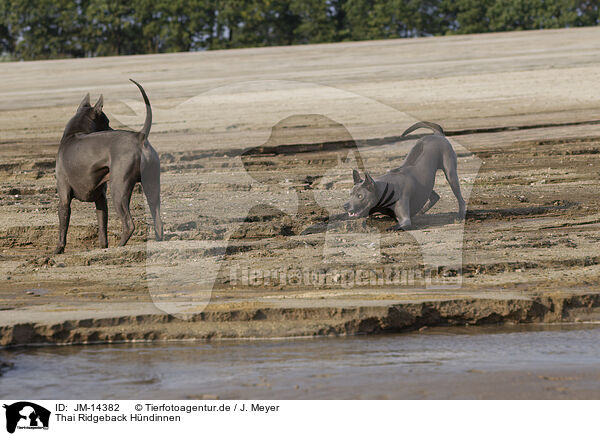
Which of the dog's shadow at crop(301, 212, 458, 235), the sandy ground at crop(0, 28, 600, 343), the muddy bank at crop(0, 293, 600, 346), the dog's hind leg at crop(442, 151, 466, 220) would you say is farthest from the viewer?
the dog's hind leg at crop(442, 151, 466, 220)

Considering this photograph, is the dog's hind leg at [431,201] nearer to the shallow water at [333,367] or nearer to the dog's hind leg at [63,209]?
the dog's hind leg at [63,209]

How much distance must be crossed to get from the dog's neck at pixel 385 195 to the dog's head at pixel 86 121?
9.58ft

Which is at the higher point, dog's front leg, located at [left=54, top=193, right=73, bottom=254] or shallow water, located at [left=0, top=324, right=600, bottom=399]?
dog's front leg, located at [left=54, top=193, right=73, bottom=254]

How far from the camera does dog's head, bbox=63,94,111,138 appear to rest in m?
9.30

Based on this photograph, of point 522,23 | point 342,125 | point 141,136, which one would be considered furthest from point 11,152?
point 522,23

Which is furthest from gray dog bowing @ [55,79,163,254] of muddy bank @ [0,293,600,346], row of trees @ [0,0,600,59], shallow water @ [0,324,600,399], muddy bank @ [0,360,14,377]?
row of trees @ [0,0,600,59]

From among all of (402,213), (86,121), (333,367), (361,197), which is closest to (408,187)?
(402,213)

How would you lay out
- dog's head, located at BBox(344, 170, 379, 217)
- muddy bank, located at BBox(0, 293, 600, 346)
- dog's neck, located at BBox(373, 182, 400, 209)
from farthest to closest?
dog's neck, located at BBox(373, 182, 400, 209) < dog's head, located at BBox(344, 170, 379, 217) < muddy bank, located at BBox(0, 293, 600, 346)
